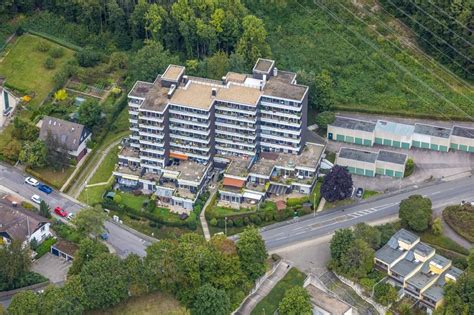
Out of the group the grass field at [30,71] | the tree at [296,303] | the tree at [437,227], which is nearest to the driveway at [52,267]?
the tree at [296,303]

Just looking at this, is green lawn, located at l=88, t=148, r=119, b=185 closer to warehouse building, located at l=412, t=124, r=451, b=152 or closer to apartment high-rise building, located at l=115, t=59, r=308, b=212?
apartment high-rise building, located at l=115, t=59, r=308, b=212

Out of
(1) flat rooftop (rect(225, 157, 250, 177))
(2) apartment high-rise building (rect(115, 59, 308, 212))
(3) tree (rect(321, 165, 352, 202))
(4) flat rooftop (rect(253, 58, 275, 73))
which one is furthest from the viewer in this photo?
(4) flat rooftop (rect(253, 58, 275, 73))

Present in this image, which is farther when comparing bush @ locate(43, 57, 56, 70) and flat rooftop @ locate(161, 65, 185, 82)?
bush @ locate(43, 57, 56, 70)

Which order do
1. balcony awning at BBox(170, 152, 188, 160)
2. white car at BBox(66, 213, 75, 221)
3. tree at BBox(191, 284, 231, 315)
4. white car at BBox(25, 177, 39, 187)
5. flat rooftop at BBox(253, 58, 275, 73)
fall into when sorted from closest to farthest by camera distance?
tree at BBox(191, 284, 231, 315) < white car at BBox(66, 213, 75, 221) < balcony awning at BBox(170, 152, 188, 160) < white car at BBox(25, 177, 39, 187) < flat rooftop at BBox(253, 58, 275, 73)

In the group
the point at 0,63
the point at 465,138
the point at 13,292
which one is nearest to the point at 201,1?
the point at 0,63

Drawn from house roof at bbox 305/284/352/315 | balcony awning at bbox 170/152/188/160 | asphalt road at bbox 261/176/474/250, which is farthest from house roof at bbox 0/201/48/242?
house roof at bbox 305/284/352/315

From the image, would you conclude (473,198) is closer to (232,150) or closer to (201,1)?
(232,150)
